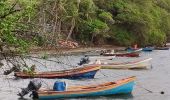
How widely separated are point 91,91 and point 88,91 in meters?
0.22

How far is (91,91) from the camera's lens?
30.3 meters

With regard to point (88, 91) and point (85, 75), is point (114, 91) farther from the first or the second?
point (85, 75)

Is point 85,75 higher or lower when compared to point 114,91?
higher

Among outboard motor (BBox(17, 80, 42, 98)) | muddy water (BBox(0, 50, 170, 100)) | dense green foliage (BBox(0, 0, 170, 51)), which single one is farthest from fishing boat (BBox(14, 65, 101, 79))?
dense green foliage (BBox(0, 0, 170, 51))

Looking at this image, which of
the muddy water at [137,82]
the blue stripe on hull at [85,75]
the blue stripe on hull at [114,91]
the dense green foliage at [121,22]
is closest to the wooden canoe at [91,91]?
the blue stripe on hull at [114,91]

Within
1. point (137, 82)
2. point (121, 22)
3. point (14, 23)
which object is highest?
point (121, 22)

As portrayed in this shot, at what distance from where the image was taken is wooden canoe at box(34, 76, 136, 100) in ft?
94.7

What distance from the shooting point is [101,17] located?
3386 inches

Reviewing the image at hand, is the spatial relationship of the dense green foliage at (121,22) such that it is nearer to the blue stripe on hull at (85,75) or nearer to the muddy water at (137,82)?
the muddy water at (137,82)

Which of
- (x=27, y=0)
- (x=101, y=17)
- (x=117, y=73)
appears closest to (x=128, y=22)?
(x=101, y=17)

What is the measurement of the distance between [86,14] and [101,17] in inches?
244

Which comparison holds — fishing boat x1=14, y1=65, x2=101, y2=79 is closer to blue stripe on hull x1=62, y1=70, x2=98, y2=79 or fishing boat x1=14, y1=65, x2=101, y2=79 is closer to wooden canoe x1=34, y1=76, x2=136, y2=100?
blue stripe on hull x1=62, y1=70, x2=98, y2=79

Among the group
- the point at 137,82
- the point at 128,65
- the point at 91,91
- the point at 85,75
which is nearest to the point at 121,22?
the point at 128,65

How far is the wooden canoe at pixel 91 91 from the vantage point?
94.7ft
